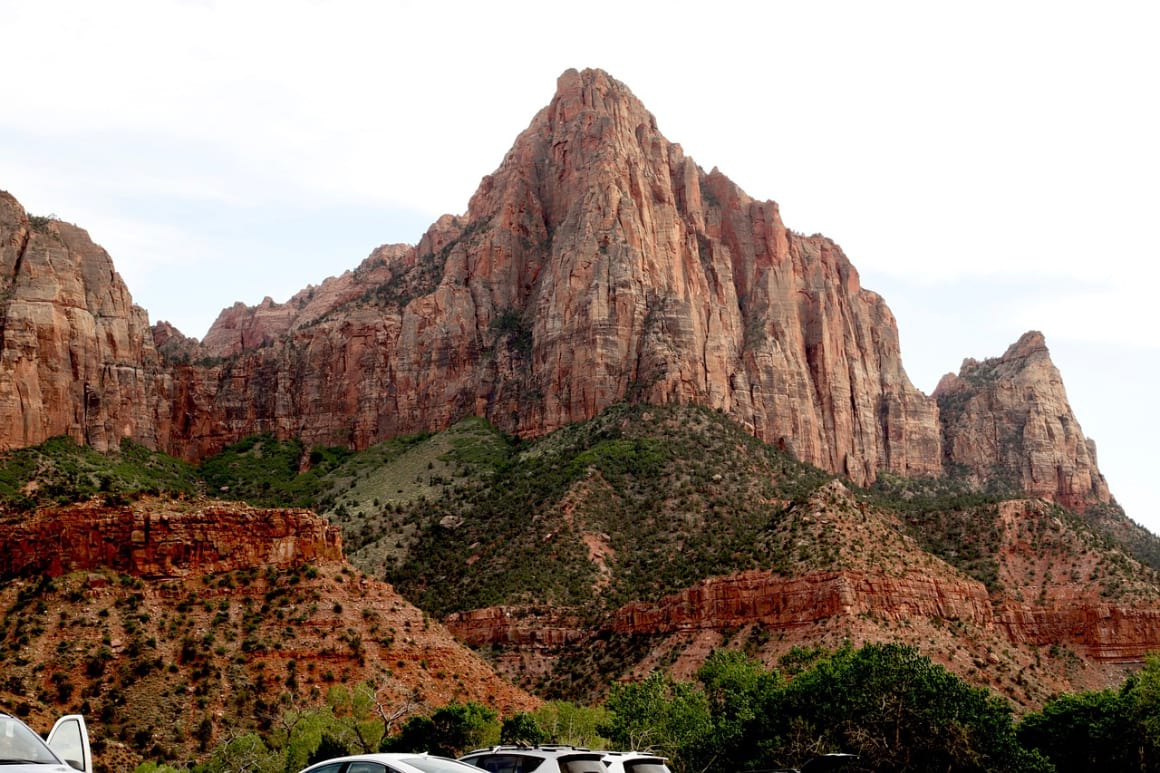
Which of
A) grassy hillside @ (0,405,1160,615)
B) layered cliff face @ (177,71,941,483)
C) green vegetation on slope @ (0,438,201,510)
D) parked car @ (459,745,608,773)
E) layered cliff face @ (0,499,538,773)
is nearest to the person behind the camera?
parked car @ (459,745,608,773)

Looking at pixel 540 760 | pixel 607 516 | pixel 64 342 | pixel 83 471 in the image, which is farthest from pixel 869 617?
pixel 64 342

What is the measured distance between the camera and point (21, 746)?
12797mm

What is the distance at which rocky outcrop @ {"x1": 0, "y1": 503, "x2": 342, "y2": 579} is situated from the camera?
186ft

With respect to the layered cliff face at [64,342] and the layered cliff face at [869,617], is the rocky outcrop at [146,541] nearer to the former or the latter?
the layered cliff face at [869,617]

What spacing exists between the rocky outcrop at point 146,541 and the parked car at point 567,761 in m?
41.4

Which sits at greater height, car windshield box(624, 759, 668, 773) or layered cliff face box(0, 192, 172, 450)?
layered cliff face box(0, 192, 172, 450)

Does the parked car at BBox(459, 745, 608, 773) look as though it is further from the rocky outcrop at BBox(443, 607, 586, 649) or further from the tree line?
the rocky outcrop at BBox(443, 607, 586, 649)

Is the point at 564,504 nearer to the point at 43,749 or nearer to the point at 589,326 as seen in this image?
the point at 589,326

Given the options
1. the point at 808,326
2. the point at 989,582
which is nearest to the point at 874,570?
the point at 989,582

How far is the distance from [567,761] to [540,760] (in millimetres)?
450

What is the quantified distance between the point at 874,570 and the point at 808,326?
77.4m

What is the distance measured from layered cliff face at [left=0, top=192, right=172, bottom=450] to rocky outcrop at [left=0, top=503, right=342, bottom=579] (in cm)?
5137

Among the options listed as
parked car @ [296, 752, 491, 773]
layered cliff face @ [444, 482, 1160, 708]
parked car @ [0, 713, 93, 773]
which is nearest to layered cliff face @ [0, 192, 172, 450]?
layered cliff face @ [444, 482, 1160, 708]

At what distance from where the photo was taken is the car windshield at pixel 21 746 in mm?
12617
